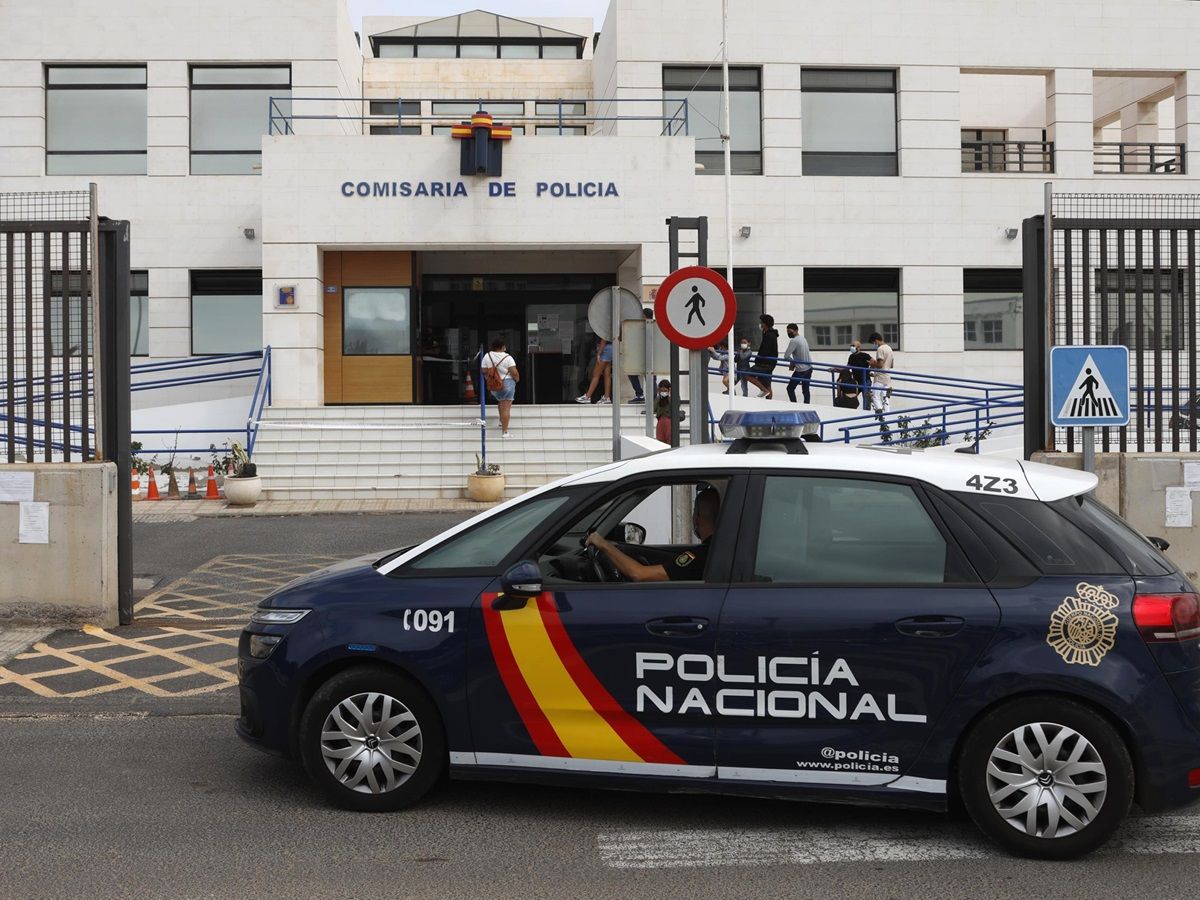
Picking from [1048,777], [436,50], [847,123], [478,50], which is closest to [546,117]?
[847,123]

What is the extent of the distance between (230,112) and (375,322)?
5.20m

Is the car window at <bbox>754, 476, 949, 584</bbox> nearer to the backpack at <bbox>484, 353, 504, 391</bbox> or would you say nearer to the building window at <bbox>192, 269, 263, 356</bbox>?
the backpack at <bbox>484, 353, 504, 391</bbox>

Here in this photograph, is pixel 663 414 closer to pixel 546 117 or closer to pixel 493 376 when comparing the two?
pixel 493 376

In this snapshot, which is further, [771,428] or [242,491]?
[242,491]

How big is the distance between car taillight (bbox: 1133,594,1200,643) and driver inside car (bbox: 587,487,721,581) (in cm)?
161

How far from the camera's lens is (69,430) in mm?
9977

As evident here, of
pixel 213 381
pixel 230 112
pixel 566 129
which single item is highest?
pixel 566 129

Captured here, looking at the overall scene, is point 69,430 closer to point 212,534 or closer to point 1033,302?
point 212,534

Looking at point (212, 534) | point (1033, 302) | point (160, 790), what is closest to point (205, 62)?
point (212, 534)

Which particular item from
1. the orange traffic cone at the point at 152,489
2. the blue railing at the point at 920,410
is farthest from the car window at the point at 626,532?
the orange traffic cone at the point at 152,489

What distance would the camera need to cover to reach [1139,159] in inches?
1151

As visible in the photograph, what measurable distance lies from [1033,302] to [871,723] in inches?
227

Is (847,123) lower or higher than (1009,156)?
lower

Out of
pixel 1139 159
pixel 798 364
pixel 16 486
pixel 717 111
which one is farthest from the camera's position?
pixel 1139 159
